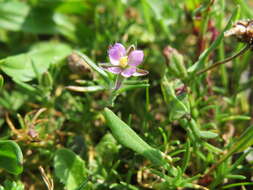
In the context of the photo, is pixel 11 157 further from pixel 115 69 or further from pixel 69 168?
pixel 115 69

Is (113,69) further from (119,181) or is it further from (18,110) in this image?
(18,110)

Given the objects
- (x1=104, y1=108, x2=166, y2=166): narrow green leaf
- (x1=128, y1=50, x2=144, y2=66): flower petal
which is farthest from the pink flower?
(x1=104, y1=108, x2=166, y2=166): narrow green leaf

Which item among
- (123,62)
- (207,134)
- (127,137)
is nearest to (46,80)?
(123,62)

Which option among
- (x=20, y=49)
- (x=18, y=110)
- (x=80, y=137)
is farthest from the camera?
(x=20, y=49)

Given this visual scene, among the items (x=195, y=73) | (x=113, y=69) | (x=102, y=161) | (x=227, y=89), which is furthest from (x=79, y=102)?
(x=227, y=89)

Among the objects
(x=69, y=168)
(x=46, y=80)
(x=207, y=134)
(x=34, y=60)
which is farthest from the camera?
(x=34, y=60)

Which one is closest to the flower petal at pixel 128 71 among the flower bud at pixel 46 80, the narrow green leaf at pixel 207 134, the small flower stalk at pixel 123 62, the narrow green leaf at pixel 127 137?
the small flower stalk at pixel 123 62
